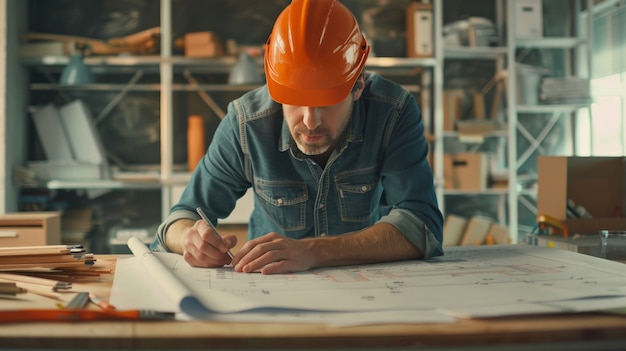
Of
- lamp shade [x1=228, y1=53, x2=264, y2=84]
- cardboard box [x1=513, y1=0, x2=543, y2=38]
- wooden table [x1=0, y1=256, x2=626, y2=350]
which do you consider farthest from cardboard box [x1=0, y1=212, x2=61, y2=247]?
cardboard box [x1=513, y1=0, x2=543, y2=38]

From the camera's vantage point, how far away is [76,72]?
4.49 meters

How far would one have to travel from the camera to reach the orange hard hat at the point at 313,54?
5.04 ft

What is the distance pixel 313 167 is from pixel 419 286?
0.81 m

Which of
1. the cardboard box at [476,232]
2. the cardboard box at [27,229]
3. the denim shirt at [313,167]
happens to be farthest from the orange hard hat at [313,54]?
the cardboard box at [476,232]

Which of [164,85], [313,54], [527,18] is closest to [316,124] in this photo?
[313,54]

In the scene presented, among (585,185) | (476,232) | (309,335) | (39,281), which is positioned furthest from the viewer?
(476,232)

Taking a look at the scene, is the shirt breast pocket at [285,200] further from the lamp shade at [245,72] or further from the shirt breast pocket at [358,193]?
the lamp shade at [245,72]

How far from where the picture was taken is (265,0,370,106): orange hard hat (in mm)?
1536

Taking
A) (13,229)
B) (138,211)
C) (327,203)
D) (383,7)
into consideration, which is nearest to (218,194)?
(327,203)

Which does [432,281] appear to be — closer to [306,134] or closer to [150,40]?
[306,134]

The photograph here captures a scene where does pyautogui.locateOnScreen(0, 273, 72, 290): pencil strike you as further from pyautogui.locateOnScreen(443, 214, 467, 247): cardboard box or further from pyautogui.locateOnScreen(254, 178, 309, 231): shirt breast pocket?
pyautogui.locateOnScreen(443, 214, 467, 247): cardboard box

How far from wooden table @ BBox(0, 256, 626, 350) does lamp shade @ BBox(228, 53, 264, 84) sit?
369 cm

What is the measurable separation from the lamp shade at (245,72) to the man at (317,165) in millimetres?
2412

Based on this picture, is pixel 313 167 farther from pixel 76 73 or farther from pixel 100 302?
pixel 76 73
